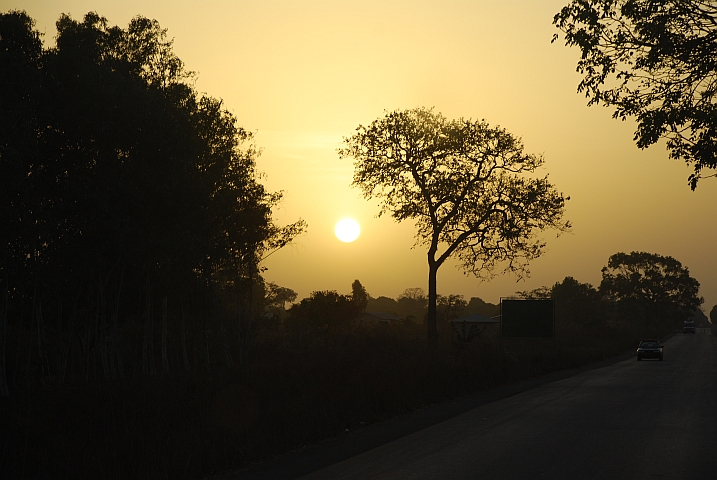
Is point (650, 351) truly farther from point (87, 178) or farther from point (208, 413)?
point (208, 413)

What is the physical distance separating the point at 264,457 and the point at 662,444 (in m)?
7.20

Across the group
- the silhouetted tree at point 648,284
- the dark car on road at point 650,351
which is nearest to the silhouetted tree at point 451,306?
the silhouetted tree at point 648,284

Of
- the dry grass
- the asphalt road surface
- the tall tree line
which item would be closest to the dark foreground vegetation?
the dry grass

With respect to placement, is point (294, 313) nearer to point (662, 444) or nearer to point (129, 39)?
point (129, 39)

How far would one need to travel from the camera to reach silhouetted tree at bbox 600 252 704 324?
163 metres

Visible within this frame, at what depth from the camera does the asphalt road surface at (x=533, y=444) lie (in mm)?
10789

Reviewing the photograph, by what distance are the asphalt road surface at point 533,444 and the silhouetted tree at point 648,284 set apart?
491 feet

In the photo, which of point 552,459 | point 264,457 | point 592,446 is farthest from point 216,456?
point 592,446

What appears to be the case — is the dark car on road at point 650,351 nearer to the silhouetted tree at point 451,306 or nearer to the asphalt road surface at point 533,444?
the asphalt road surface at point 533,444

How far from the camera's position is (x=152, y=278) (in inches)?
1347

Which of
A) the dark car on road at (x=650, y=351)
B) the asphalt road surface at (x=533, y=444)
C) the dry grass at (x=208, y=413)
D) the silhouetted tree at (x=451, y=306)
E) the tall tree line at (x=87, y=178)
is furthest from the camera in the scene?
the silhouetted tree at (x=451, y=306)

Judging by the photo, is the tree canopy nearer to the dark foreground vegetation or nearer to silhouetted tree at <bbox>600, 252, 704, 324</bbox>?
silhouetted tree at <bbox>600, 252, 704, 324</bbox>

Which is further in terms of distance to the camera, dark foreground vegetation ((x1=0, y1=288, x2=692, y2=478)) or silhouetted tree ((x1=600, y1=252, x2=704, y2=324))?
silhouetted tree ((x1=600, y1=252, x2=704, y2=324))

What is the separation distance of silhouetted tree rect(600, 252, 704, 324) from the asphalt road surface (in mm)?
149558
